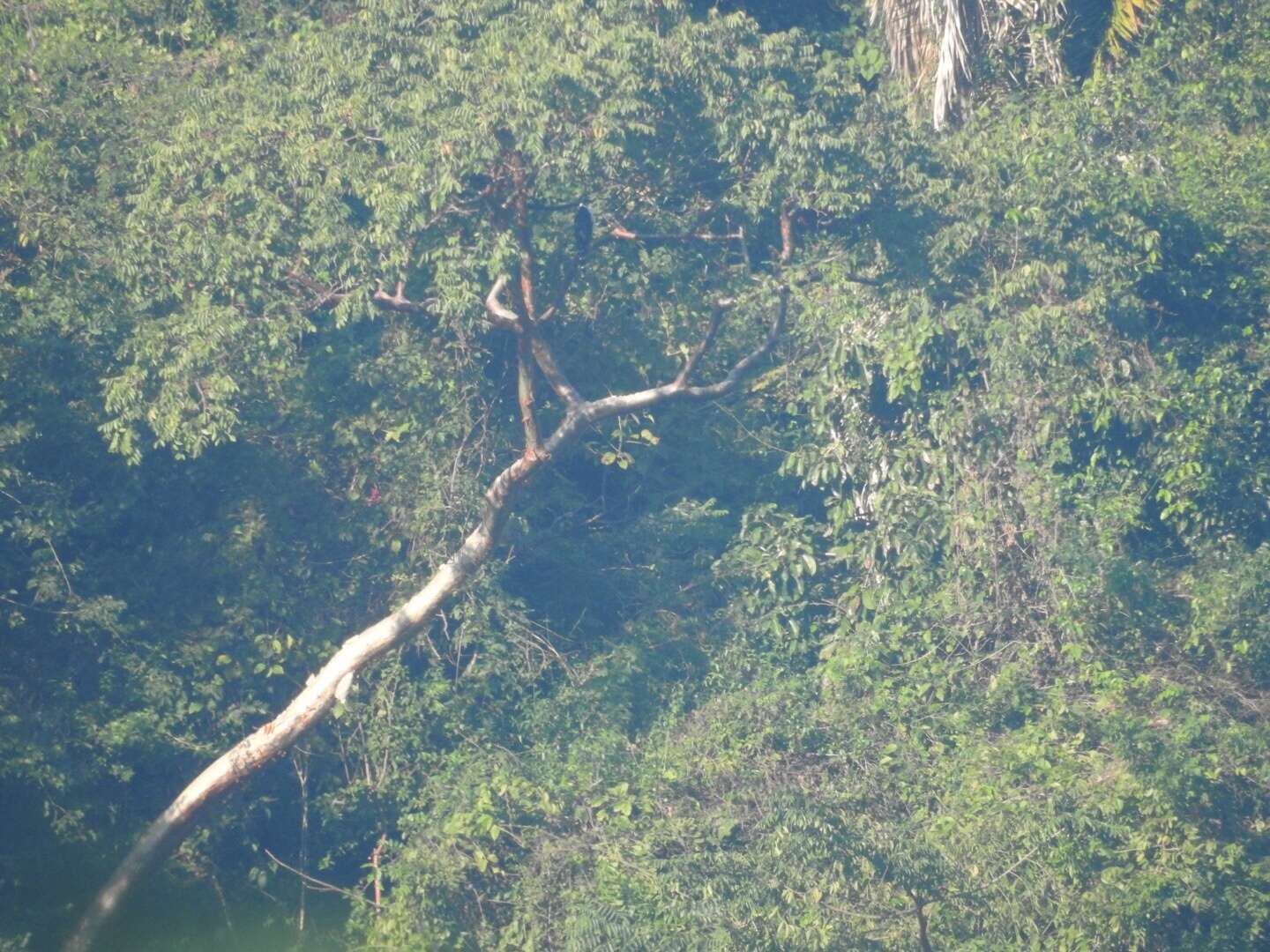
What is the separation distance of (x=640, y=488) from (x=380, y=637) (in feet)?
10.0

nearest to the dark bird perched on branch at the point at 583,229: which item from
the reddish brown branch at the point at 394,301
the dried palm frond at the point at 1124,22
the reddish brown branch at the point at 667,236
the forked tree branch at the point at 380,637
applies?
the reddish brown branch at the point at 667,236

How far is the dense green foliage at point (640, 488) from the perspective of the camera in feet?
29.0

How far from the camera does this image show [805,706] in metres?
10.4

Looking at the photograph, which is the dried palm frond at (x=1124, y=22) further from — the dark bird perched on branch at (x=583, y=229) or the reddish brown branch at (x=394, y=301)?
the reddish brown branch at (x=394, y=301)

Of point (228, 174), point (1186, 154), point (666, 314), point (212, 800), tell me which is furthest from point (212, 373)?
point (1186, 154)

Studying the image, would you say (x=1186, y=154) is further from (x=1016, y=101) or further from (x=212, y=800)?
(x=212, y=800)

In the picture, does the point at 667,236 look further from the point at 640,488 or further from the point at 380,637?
the point at 380,637

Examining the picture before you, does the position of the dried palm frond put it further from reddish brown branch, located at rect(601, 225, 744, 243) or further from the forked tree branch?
the forked tree branch

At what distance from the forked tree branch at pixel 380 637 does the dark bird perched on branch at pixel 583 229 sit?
0.69 metres

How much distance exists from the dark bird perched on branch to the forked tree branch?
2.26ft

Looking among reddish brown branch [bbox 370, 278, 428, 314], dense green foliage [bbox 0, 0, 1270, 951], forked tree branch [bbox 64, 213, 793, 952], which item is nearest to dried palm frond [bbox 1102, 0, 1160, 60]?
dense green foliage [bbox 0, 0, 1270, 951]

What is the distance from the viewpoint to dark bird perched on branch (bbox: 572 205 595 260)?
9.88m

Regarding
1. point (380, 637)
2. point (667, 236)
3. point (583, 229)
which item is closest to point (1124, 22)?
point (667, 236)

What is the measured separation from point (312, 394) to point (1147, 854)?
18.8ft
